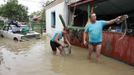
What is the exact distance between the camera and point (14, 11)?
1278 inches

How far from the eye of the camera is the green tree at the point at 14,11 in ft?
105

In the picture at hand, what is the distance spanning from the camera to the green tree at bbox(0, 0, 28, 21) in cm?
3206

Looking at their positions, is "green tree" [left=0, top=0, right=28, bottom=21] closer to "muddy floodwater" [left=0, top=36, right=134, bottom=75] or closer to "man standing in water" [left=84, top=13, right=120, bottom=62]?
"muddy floodwater" [left=0, top=36, right=134, bottom=75]

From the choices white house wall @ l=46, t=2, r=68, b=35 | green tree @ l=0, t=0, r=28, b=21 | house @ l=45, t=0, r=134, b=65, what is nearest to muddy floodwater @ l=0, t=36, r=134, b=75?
house @ l=45, t=0, r=134, b=65

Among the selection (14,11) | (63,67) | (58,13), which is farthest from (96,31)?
(14,11)

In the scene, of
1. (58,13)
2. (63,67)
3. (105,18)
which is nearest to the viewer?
(63,67)

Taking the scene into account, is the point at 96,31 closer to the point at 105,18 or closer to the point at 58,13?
the point at 105,18

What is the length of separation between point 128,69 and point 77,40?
242 inches

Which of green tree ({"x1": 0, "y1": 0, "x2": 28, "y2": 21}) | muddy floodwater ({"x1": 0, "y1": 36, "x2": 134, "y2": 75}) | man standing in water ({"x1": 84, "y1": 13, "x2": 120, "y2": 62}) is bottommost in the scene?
muddy floodwater ({"x1": 0, "y1": 36, "x2": 134, "y2": 75})

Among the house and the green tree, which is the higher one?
the green tree

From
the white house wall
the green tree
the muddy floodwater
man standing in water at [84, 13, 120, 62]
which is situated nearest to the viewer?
the muddy floodwater

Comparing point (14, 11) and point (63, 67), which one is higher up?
point (14, 11)

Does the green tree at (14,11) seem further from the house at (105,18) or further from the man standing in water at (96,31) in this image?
the man standing in water at (96,31)

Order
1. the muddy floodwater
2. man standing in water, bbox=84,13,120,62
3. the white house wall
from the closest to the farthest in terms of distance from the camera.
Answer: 1. the muddy floodwater
2. man standing in water, bbox=84,13,120,62
3. the white house wall
